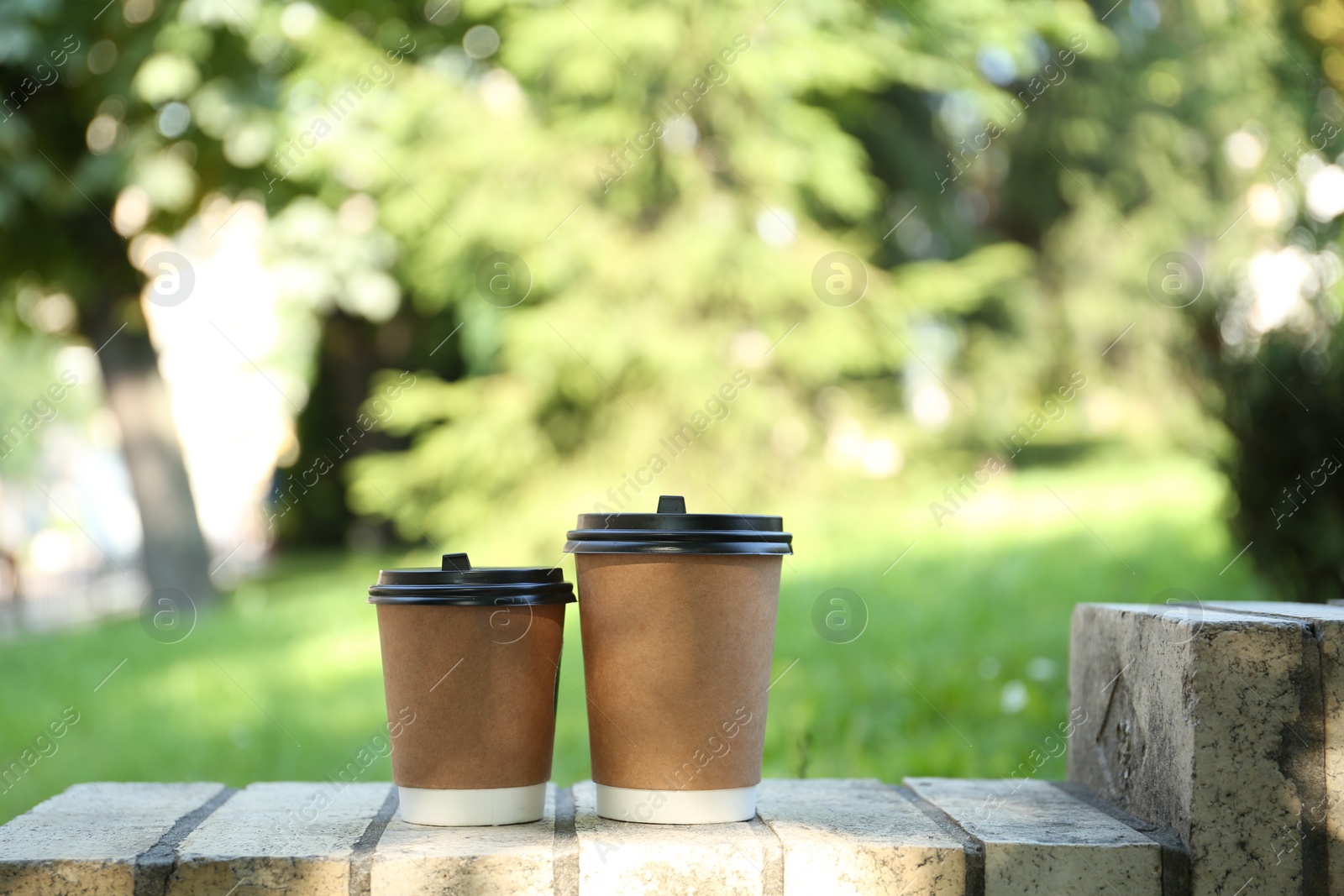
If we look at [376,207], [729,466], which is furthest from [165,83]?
[729,466]

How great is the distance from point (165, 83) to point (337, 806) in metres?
6.63

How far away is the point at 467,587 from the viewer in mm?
1872

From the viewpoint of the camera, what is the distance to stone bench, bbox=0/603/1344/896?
177 cm

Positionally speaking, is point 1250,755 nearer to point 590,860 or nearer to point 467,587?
point 590,860

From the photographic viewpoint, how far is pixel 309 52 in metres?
8.00

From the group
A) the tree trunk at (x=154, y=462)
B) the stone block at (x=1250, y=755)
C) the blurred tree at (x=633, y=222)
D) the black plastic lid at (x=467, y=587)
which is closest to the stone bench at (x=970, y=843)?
the stone block at (x=1250, y=755)

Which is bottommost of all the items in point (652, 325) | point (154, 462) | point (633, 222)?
point (154, 462)

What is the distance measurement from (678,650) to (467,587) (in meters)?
0.35

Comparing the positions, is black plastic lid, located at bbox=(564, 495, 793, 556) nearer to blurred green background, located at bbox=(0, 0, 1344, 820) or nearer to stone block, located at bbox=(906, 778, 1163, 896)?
stone block, located at bbox=(906, 778, 1163, 896)

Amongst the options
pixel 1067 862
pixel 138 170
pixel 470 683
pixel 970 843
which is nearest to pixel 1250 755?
pixel 1067 862

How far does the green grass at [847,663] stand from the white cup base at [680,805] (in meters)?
1.01

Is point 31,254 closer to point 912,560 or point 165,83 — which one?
point 165,83

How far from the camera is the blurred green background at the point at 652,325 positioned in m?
4.68

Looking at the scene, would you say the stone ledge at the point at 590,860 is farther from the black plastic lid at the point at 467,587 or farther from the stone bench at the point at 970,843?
the black plastic lid at the point at 467,587
